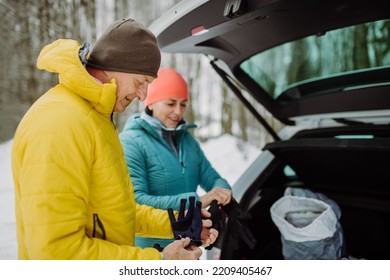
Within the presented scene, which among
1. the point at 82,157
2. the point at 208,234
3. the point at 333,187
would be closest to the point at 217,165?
the point at 333,187

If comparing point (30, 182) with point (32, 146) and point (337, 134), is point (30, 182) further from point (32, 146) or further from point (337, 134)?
point (337, 134)

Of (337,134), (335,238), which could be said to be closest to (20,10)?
(337,134)

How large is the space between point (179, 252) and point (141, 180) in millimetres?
466

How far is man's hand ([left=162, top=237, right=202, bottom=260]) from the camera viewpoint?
847 millimetres

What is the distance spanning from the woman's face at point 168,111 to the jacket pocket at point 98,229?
728mm

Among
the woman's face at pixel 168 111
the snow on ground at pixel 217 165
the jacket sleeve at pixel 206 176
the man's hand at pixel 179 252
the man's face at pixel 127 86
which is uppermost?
the man's face at pixel 127 86

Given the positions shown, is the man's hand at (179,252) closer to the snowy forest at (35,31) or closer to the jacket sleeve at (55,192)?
the jacket sleeve at (55,192)

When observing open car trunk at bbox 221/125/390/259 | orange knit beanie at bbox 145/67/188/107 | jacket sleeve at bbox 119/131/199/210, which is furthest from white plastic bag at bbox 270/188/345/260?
orange knit beanie at bbox 145/67/188/107

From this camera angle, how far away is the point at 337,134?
1.60 meters

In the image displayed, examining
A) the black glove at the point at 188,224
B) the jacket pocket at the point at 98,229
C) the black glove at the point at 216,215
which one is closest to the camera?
the jacket pocket at the point at 98,229

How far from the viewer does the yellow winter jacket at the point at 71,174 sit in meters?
0.68

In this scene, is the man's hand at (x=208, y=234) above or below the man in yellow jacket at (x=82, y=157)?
below

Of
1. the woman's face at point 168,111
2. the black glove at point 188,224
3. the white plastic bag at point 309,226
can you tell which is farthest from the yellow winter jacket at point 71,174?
the white plastic bag at point 309,226

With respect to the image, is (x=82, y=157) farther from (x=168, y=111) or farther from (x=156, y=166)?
(x=168, y=111)
